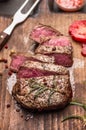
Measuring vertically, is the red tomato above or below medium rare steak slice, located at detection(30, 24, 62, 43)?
below

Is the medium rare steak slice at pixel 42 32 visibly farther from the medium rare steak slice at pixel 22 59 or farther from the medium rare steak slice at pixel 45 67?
the medium rare steak slice at pixel 45 67

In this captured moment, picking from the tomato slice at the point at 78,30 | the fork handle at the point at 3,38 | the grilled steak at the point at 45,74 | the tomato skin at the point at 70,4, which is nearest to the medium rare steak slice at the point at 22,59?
the grilled steak at the point at 45,74

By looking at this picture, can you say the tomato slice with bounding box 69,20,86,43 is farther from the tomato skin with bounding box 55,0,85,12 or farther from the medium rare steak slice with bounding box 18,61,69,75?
the medium rare steak slice with bounding box 18,61,69,75

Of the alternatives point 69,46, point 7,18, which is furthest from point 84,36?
point 7,18

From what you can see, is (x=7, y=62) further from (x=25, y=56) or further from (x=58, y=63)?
(x=58, y=63)

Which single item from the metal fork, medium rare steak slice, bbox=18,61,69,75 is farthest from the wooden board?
medium rare steak slice, bbox=18,61,69,75
